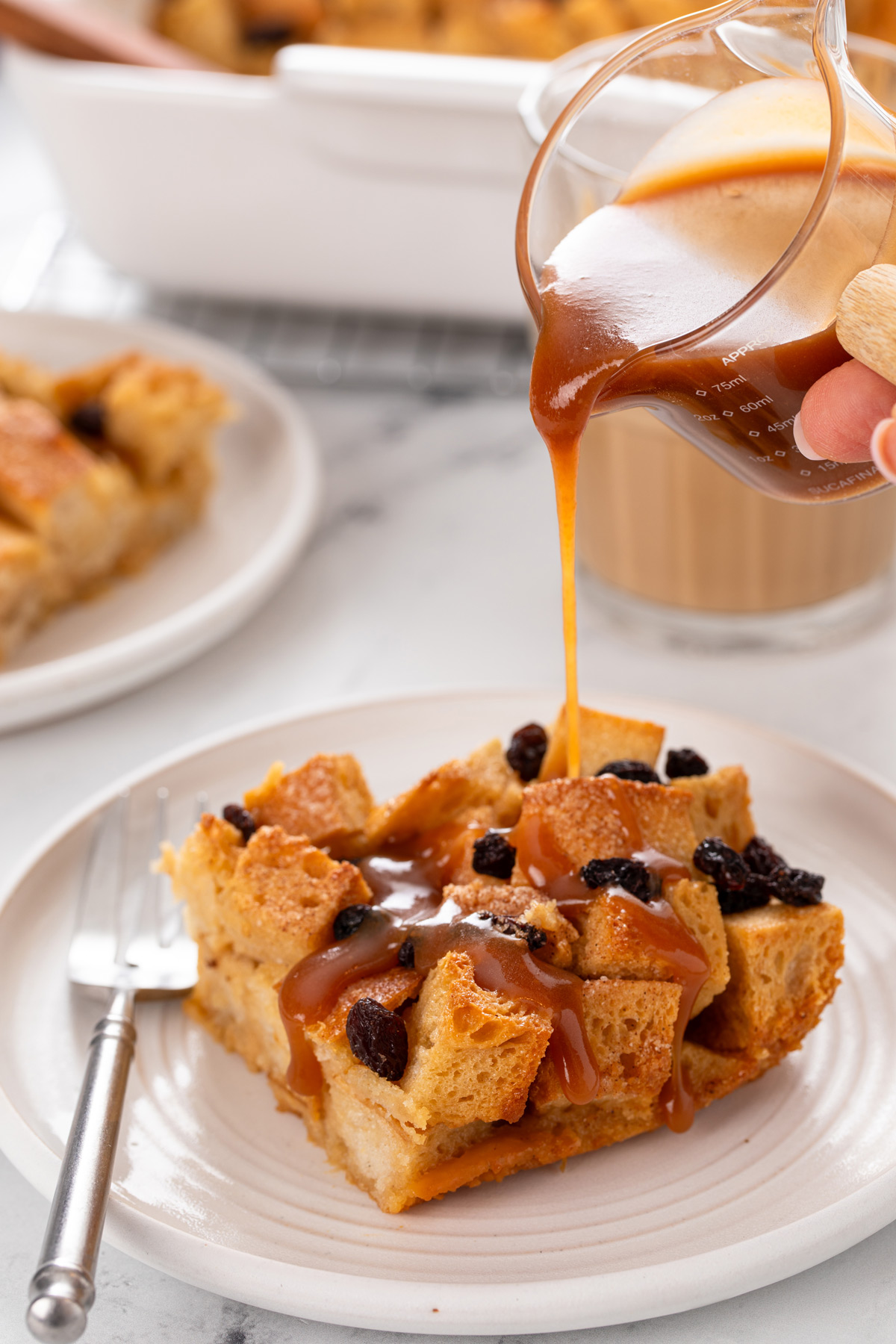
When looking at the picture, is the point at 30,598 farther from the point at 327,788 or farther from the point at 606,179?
the point at 606,179

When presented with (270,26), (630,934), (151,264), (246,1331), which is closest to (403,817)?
(630,934)

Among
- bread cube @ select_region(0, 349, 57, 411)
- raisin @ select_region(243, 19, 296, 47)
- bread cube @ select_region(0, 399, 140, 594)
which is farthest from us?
raisin @ select_region(243, 19, 296, 47)

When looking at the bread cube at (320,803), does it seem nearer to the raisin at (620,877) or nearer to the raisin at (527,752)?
the raisin at (527,752)

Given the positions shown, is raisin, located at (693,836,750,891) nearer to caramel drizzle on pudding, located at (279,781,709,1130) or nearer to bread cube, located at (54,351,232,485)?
caramel drizzle on pudding, located at (279,781,709,1130)

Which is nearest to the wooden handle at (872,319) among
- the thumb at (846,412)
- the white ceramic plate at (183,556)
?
the thumb at (846,412)

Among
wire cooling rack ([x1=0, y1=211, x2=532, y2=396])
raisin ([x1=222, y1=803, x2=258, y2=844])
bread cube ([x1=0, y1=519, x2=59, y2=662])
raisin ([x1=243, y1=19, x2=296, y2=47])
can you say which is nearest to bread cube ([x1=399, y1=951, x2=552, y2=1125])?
raisin ([x1=222, y1=803, x2=258, y2=844])
